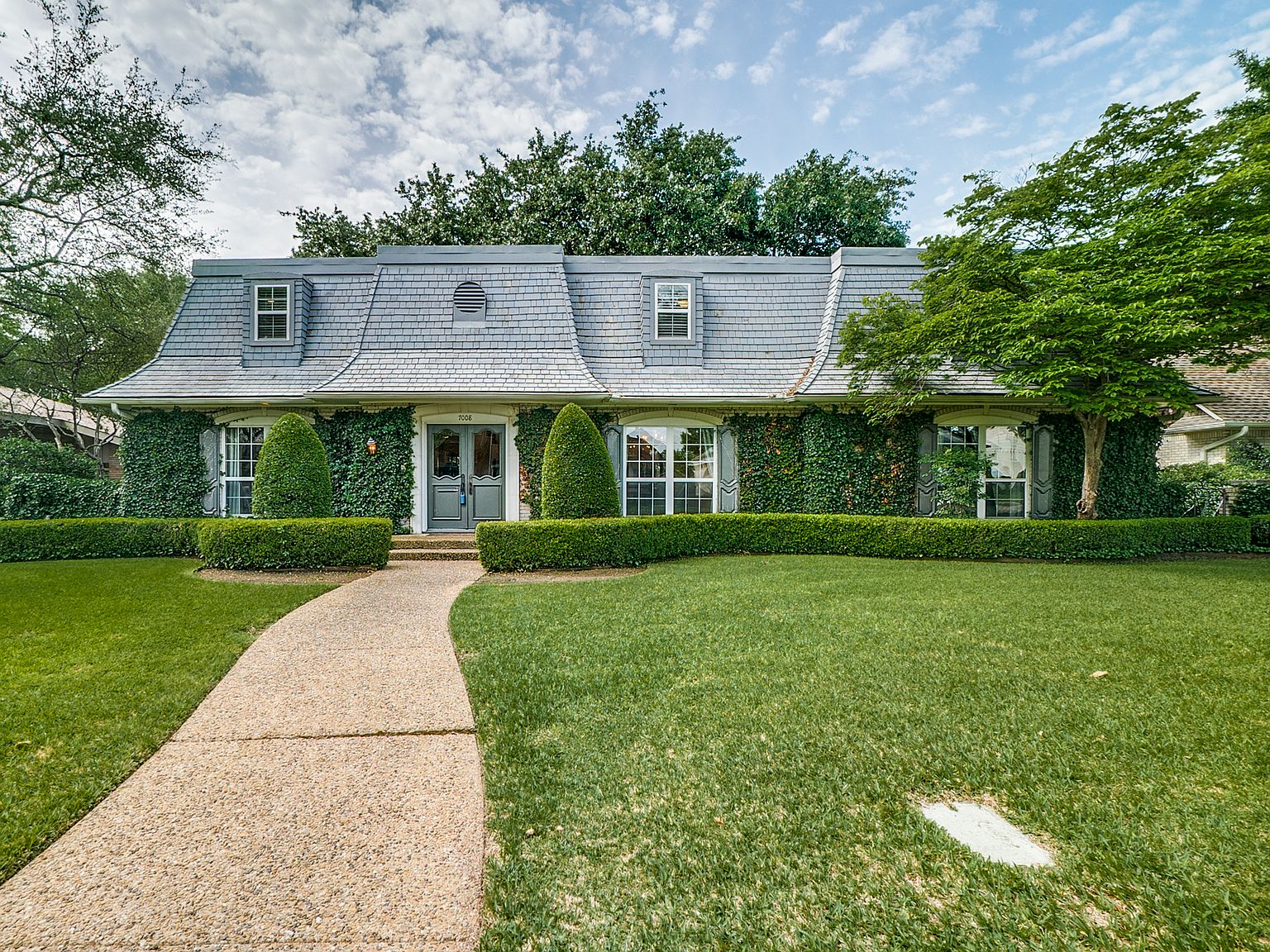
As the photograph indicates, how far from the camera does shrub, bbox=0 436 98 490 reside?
1172cm

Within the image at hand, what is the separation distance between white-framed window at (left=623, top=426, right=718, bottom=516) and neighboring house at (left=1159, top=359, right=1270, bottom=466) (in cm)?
1336

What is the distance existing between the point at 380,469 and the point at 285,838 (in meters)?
9.61

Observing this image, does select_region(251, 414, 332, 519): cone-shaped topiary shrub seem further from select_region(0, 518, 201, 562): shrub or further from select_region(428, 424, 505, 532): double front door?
select_region(428, 424, 505, 532): double front door

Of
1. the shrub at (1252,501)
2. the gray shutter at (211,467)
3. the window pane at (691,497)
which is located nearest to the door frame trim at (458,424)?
the window pane at (691,497)

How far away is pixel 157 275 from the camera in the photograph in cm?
1592

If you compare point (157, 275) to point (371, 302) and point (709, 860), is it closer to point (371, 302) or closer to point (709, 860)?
point (371, 302)

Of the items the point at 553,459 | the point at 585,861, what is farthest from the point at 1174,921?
the point at 553,459

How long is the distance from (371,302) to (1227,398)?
22989 millimetres

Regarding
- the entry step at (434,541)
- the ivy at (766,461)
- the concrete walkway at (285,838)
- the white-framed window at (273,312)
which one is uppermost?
the white-framed window at (273,312)

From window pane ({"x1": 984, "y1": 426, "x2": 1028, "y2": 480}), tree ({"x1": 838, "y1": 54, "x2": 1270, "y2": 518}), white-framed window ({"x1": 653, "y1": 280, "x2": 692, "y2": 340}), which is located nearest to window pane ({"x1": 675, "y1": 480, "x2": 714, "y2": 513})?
white-framed window ({"x1": 653, "y1": 280, "x2": 692, "y2": 340})

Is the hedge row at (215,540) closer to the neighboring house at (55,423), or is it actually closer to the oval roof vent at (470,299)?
the oval roof vent at (470,299)

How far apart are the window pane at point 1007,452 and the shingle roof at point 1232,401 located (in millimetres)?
6876

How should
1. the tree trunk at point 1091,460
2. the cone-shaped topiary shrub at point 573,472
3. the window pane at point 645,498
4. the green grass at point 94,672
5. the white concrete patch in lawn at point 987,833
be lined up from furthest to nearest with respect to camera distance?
the window pane at point 645,498 → the tree trunk at point 1091,460 → the cone-shaped topiary shrub at point 573,472 → the green grass at point 94,672 → the white concrete patch in lawn at point 987,833

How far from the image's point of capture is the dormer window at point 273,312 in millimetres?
11742
